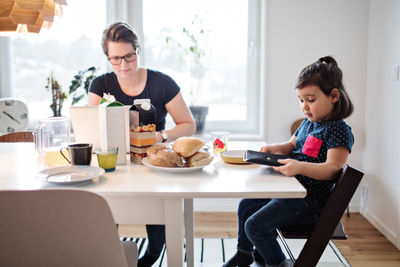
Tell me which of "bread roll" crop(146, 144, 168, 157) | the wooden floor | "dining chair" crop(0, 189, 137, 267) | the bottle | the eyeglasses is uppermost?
the eyeglasses

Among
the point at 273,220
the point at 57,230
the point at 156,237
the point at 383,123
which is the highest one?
the point at 383,123

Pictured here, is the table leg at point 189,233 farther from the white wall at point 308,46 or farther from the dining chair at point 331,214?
the white wall at point 308,46

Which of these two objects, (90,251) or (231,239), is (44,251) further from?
(231,239)

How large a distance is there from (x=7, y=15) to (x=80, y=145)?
0.66 m

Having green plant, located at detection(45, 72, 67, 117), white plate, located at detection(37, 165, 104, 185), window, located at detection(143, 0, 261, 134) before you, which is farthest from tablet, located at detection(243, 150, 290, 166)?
green plant, located at detection(45, 72, 67, 117)

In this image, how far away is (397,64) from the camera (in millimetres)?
2371

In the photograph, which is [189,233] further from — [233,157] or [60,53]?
[60,53]

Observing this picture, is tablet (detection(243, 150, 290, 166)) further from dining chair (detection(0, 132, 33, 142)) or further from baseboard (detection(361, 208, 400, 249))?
baseboard (detection(361, 208, 400, 249))

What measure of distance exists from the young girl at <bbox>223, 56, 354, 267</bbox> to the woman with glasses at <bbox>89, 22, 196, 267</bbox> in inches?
21.9

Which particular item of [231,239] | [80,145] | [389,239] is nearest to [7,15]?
[80,145]

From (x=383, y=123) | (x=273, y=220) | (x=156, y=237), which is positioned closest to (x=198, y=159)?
(x=273, y=220)

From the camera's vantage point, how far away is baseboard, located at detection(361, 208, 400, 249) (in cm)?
240

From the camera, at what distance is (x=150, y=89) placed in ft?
6.68

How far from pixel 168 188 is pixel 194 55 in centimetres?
213
